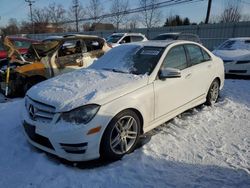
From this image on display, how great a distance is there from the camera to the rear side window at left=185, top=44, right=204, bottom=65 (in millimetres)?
5473

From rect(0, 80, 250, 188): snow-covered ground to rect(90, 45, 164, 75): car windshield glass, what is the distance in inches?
44.9

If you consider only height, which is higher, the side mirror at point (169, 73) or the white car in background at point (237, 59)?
the side mirror at point (169, 73)

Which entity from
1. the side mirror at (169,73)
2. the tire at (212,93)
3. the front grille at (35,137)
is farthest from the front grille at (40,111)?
the tire at (212,93)

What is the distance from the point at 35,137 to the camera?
389cm

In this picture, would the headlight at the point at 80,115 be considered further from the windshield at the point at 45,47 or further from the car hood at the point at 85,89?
the windshield at the point at 45,47

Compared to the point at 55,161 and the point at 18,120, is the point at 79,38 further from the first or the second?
the point at 55,161

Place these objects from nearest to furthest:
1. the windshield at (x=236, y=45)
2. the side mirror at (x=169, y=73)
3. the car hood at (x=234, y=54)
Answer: the side mirror at (x=169, y=73)
the car hood at (x=234, y=54)
the windshield at (x=236, y=45)

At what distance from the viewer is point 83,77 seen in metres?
4.64

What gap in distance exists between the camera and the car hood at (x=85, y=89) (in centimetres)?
371

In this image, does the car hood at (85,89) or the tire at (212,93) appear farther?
the tire at (212,93)

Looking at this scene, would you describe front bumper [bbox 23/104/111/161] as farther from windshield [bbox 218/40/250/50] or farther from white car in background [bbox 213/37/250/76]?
windshield [bbox 218/40/250/50]

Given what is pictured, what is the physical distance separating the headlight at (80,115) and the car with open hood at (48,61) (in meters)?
4.40

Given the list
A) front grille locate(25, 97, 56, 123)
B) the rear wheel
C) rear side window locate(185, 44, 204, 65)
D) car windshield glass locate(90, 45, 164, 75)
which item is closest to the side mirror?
car windshield glass locate(90, 45, 164, 75)

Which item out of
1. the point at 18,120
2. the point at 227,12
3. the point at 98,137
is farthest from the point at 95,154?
the point at 227,12
